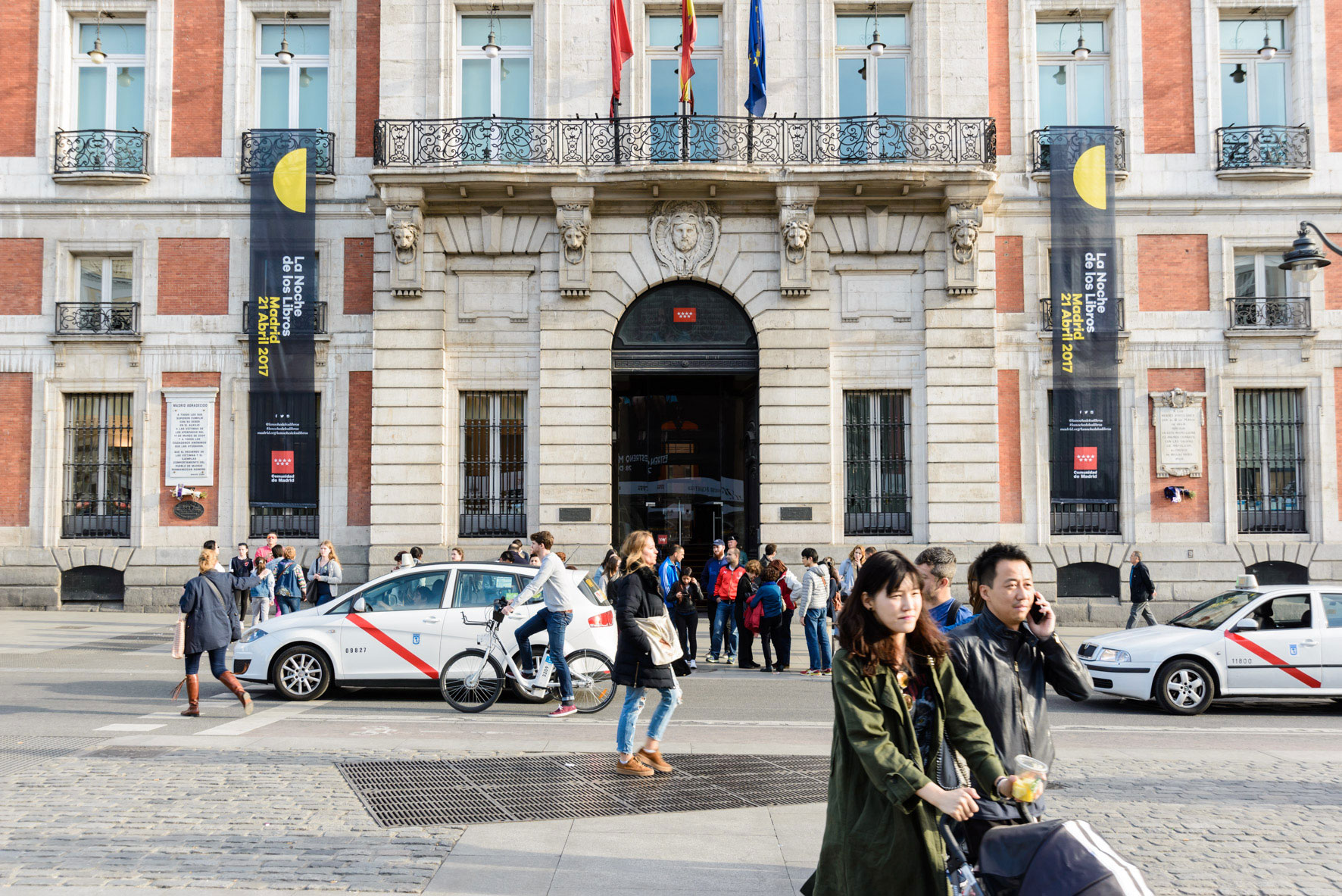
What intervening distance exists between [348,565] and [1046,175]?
16.0 metres

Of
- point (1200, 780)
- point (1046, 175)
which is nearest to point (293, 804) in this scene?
point (1200, 780)

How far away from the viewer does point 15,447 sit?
21812 millimetres

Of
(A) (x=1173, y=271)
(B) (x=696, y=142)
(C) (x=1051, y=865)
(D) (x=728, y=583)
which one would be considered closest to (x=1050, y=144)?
(A) (x=1173, y=271)

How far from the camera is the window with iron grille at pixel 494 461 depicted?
21.4 metres

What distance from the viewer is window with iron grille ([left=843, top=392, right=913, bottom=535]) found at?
21109 millimetres

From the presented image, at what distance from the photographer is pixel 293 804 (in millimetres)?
7047

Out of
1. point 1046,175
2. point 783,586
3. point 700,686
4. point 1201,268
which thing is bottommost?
point 700,686

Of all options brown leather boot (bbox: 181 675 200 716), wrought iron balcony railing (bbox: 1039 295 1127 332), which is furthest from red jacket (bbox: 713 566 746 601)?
wrought iron balcony railing (bbox: 1039 295 1127 332)

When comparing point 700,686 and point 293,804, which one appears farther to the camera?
point 700,686

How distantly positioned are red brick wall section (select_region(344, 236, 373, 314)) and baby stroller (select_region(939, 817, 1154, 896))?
66.1 ft

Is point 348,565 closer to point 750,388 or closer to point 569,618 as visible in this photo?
point 750,388

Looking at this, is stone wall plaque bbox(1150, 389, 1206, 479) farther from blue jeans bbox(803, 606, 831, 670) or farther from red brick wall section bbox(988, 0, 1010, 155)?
blue jeans bbox(803, 606, 831, 670)

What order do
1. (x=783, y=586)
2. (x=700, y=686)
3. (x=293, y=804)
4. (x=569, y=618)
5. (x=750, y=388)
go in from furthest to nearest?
(x=750, y=388) < (x=783, y=586) < (x=700, y=686) < (x=569, y=618) < (x=293, y=804)

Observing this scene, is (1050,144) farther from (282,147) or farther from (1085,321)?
(282,147)
